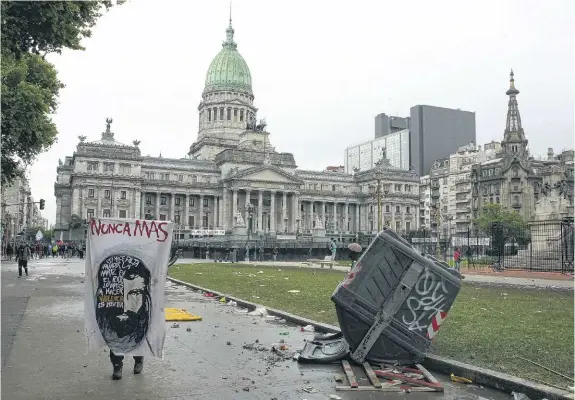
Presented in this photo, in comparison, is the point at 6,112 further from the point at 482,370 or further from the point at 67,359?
the point at 482,370

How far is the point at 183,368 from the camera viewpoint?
7871mm

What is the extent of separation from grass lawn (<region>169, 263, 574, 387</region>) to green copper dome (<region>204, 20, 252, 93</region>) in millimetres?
87736

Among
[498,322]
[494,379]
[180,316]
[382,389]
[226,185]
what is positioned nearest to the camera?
[382,389]

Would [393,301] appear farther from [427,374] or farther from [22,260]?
[22,260]

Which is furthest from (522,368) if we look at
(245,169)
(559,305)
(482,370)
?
(245,169)

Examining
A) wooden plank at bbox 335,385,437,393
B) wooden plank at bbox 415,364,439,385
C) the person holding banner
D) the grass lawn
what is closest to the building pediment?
the grass lawn

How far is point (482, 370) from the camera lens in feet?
23.9

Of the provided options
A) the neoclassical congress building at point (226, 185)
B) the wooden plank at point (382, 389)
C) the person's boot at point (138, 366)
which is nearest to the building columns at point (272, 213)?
the neoclassical congress building at point (226, 185)

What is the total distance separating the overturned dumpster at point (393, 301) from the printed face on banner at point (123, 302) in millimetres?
2851

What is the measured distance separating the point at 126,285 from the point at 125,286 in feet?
0.07

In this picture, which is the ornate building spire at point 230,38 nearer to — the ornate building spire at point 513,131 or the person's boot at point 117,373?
the ornate building spire at point 513,131

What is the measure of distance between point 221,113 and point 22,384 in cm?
9869

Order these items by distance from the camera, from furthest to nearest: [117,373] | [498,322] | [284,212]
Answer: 1. [284,212]
2. [498,322]
3. [117,373]

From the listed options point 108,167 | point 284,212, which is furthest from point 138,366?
point 284,212
